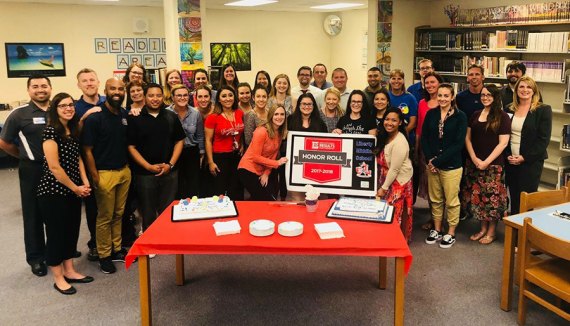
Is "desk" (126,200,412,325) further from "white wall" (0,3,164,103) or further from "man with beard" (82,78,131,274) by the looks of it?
"white wall" (0,3,164,103)

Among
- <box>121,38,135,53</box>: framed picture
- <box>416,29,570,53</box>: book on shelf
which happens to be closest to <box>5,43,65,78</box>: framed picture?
<box>121,38,135,53</box>: framed picture

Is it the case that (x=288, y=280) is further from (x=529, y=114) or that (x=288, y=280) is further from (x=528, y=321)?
(x=529, y=114)

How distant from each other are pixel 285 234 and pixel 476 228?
2738mm

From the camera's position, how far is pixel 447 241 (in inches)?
176

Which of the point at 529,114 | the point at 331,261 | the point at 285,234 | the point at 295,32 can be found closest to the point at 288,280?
the point at 331,261

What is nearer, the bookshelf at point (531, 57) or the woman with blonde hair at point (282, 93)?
the woman with blonde hair at point (282, 93)

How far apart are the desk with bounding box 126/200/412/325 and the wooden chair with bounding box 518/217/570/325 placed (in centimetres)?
77

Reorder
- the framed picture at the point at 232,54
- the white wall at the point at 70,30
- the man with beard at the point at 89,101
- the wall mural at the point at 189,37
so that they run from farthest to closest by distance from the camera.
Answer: the framed picture at the point at 232,54
the white wall at the point at 70,30
the wall mural at the point at 189,37
the man with beard at the point at 89,101

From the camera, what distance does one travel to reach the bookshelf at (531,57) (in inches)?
236

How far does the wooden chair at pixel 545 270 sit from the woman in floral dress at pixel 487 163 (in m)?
1.28

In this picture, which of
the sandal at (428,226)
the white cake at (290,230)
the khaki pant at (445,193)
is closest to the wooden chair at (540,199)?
the khaki pant at (445,193)

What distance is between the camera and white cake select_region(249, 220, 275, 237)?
292 centimetres

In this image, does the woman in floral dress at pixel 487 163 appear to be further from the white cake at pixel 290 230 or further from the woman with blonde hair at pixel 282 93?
the white cake at pixel 290 230

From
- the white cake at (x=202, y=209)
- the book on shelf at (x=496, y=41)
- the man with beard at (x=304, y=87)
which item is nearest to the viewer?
the white cake at (x=202, y=209)
